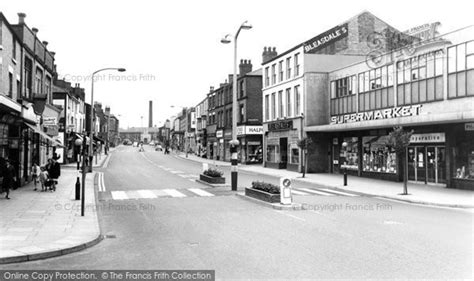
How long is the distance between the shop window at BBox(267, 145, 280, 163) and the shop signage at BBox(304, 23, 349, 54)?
1019 centimetres

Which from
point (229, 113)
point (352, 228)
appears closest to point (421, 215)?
point (352, 228)

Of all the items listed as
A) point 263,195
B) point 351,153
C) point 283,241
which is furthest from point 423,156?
point 283,241

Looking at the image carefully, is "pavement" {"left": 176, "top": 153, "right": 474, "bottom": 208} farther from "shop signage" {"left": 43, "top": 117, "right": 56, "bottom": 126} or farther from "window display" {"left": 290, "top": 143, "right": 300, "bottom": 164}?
"shop signage" {"left": 43, "top": 117, "right": 56, "bottom": 126}

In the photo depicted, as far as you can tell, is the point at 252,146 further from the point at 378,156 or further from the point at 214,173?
the point at 214,173

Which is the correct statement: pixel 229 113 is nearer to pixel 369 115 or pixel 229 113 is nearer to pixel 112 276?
pixel 369 115

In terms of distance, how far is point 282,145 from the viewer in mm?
41625

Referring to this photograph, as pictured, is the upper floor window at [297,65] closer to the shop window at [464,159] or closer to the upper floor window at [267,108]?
the upper floor window at [267,108]

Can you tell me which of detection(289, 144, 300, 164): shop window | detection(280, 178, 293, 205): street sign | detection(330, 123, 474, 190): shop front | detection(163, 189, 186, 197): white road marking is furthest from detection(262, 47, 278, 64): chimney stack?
detection(280, 178, 293, 205): street sign

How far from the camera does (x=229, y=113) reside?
188 ft

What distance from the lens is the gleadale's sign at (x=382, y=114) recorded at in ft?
84.8

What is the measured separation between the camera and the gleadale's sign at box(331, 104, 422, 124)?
25.8 metres

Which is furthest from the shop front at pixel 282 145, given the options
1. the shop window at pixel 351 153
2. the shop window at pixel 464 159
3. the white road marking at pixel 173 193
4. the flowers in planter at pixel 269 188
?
the flowers in planter at pixel 269 188

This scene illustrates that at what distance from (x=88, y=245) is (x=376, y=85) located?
79.5 ft

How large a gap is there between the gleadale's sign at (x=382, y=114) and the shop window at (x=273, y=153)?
8601mm
